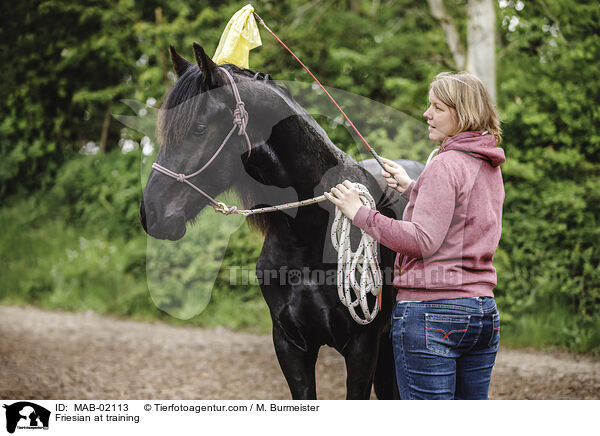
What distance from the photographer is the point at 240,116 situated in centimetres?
196

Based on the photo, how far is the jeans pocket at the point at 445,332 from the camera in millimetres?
1728

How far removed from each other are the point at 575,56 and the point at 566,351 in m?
3.17

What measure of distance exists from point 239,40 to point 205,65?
1.60 feet

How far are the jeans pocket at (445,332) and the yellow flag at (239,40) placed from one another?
1.37m

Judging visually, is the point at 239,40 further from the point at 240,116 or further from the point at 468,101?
the point at 468,101

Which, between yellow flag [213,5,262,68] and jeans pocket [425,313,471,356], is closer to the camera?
jeans pocket [425,313,471,356]

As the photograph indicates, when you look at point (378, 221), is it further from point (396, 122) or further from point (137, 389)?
point (396, 122)

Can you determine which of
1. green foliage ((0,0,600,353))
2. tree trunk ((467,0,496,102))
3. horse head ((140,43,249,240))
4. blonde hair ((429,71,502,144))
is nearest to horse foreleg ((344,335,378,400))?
horse head ((140,43,249,240))

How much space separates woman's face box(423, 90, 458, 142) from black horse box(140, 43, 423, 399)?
20.2 inches

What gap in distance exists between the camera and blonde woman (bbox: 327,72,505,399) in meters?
1.68

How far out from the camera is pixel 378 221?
5.81ft

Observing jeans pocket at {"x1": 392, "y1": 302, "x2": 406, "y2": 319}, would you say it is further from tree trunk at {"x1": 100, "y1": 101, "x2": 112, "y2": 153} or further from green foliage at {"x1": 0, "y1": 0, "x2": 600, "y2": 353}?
tree trunk at {"x1": 100, "y1": 101, "x2": 112, "y2": 153}

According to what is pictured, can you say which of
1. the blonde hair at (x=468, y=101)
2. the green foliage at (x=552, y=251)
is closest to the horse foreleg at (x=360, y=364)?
the blonde hair at (x=468, y=101)
